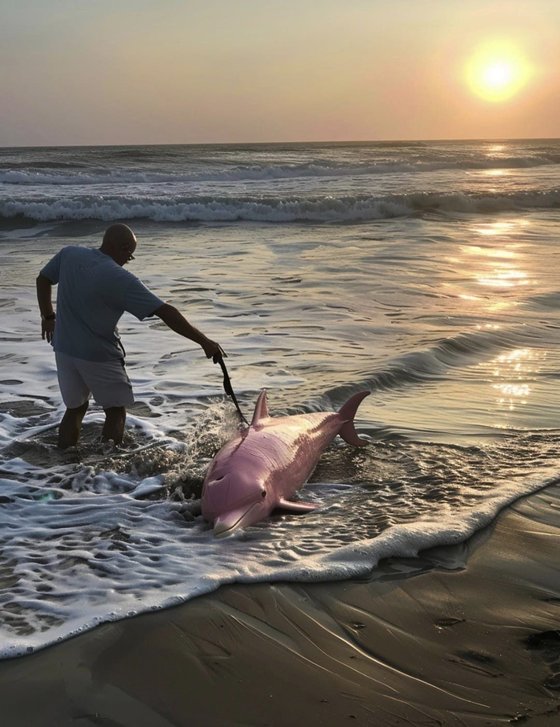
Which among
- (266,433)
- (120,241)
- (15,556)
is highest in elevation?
(120,241)

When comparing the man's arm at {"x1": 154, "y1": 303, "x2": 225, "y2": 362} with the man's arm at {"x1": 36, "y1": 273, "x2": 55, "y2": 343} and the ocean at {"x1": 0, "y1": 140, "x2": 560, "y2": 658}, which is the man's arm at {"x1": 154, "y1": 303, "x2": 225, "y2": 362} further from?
the man's arm at {"x1": 36, "y1": 273, "x2": 55, "y2": 343}

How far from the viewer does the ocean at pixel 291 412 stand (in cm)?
454

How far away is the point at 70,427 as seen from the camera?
6582mm

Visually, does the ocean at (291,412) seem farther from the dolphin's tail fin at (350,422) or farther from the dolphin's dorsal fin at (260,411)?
the dolphin's dorsal fin at (260,411)

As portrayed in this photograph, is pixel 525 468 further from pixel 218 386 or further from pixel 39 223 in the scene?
pixel 39 223

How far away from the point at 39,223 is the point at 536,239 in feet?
47.7

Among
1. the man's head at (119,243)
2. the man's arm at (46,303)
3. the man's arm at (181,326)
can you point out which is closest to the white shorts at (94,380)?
the man's arm at (46,303)

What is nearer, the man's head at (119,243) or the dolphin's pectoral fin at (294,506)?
the dolphin's pectoral fin at (294,506)

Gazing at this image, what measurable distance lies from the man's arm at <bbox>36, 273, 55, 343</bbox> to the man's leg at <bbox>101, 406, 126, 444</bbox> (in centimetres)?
73

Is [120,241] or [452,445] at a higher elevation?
[120,241]

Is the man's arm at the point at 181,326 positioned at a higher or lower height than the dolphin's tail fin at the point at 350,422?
higher

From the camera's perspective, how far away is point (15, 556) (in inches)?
186

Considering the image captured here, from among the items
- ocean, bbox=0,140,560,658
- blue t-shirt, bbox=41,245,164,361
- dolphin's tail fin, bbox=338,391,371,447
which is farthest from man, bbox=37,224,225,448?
dolphin's tail fin, bbox=338,391,371,447

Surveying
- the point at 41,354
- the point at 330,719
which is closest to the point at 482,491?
the point at 330,719
